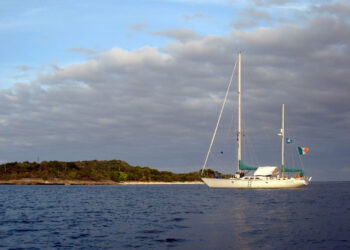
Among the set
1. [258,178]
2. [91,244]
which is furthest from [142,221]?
[258,178]

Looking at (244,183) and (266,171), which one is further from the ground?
(266,171)

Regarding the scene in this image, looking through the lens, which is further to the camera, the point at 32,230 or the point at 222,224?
the point at 222,224

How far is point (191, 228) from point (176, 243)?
6.95 meters

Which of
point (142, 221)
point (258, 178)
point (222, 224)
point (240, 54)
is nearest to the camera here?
point (222, 224)

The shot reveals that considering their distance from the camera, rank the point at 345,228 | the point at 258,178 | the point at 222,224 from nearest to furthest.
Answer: the point at 345,228 < the point at 222,224 < the point at 258,178

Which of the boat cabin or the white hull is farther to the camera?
the boat cabin

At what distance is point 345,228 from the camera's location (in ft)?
100

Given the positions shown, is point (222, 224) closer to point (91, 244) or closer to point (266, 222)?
point (266, 222)

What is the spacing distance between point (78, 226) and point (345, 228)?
74.9 ft

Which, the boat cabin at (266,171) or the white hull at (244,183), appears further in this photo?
the boat cabin at (266,171)

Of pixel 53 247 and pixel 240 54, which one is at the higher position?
pixel 240 54

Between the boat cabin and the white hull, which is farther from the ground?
the boat cabin

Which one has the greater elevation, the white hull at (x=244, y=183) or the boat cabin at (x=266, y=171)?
the boat cabin at (x=266, y=171)

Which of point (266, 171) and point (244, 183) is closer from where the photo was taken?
point (244, 183)
